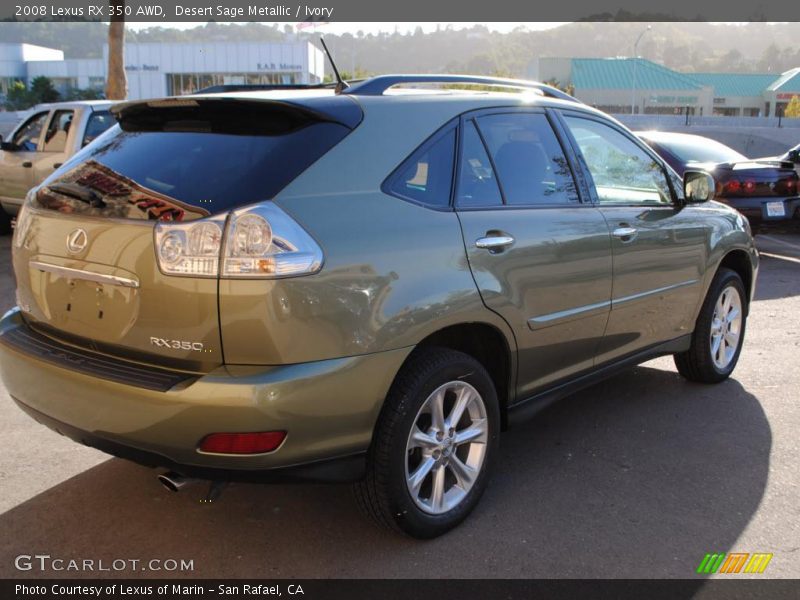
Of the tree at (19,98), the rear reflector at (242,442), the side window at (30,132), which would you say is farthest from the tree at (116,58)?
the tree at (19,98)

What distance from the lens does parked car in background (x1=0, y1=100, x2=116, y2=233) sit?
33.2 feet

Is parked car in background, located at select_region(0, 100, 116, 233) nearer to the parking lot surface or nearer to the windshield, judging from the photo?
the parking lot surface

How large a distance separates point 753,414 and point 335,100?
3244mm

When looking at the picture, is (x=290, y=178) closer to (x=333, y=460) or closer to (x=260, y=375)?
(x=260, y=375)

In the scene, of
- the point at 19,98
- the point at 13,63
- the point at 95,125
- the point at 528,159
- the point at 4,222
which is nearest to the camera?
the point at 528,159

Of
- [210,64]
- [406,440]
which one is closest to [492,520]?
[406,440]

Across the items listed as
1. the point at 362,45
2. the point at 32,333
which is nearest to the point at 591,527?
the point at 32,333

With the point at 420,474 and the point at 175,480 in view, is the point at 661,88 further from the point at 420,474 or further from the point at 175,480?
the point at 175,480

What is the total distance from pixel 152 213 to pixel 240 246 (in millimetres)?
387

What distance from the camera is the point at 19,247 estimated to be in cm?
324

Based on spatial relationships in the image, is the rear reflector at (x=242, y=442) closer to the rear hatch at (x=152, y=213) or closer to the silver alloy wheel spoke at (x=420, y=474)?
the rear hatch at (x=152, y=213)

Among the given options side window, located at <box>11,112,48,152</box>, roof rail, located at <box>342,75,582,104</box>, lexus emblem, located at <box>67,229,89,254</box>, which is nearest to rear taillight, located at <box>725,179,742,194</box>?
roof rail, located at <box>342,75,582,104</box>

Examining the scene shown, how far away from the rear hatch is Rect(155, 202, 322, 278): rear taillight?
2 cm

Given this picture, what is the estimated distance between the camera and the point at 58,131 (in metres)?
10.5
